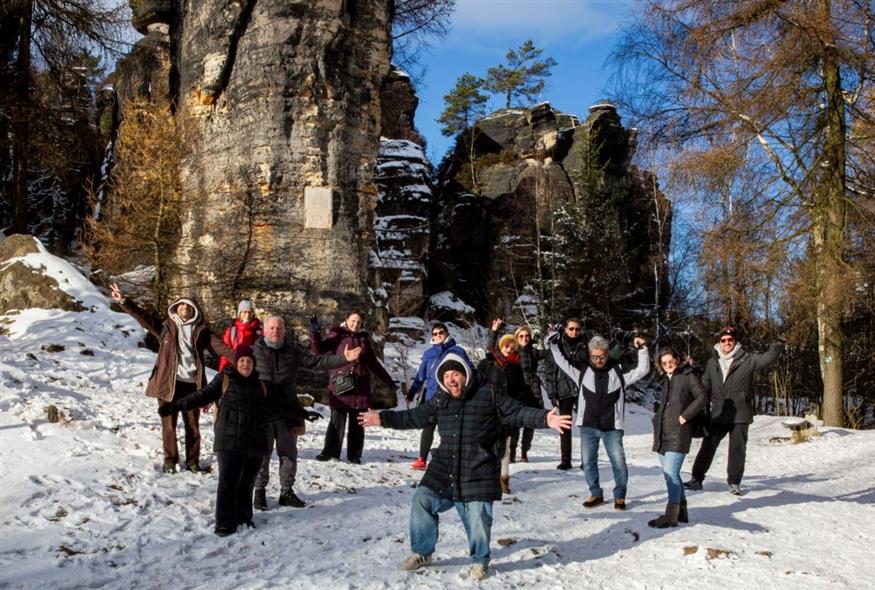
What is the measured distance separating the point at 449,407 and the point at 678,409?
2715 mm

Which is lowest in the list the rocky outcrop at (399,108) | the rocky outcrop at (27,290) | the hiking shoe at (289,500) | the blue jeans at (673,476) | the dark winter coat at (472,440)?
the hiking shoe at (289,500)

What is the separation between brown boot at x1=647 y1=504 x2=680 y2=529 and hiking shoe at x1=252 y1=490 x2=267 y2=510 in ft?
11.1

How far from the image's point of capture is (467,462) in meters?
4.85

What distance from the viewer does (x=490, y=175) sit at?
29875mm

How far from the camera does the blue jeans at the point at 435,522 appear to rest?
15.9ft

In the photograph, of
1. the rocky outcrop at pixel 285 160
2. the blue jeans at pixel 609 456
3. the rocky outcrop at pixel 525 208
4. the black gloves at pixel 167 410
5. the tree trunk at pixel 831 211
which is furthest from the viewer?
the rocky outcrop at pixel 525 208

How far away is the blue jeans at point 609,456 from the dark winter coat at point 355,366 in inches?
90.2

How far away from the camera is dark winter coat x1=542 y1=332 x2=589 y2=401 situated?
8.36 metres

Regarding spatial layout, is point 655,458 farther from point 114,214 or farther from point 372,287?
point 114,214

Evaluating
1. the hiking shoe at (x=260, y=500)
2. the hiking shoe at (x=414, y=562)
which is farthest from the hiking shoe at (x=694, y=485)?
the hiking shoe at (x=260, y=500)

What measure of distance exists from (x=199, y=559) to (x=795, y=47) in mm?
12824

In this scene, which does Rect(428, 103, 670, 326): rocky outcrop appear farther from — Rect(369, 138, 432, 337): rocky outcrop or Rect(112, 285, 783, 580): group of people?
Rect(112, 285, 783, 580): group of people

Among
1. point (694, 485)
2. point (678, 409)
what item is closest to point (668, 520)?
point (678, 409)

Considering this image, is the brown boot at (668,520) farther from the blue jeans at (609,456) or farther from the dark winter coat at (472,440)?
the dark winter coat at (472,440)
